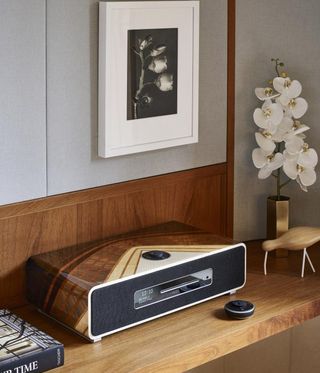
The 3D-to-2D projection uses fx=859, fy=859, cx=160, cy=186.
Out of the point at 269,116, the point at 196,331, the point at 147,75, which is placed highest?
the point at 147,75

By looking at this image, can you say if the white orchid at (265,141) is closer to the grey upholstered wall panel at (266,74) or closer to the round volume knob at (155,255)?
the grey upholstered wall panel at (266,74)

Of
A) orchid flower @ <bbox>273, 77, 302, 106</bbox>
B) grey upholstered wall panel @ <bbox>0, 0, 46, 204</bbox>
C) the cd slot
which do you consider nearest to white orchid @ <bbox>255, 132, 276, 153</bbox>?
orchid flower @ <bbox>273, 77, 302, 106</bbox>

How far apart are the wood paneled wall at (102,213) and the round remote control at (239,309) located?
0.40 m

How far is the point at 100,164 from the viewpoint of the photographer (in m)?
2.34

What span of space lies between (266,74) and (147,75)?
19.7 inches

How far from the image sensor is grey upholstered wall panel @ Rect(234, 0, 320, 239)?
262cm

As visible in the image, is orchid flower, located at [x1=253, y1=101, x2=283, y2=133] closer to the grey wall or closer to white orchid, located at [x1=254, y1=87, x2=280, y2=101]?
white orchid, located at [x1=254, y1=87, x2=280, y2=101]

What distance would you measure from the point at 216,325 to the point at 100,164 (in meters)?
0.54

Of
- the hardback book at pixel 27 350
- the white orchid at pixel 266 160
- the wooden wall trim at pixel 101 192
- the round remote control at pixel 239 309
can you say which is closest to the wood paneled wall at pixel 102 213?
the wooden wall trim at pixel 101 192

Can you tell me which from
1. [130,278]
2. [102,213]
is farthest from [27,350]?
[102,213]

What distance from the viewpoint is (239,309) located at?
2.21 meters

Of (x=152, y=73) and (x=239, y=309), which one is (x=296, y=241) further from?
(x=152, y=73)

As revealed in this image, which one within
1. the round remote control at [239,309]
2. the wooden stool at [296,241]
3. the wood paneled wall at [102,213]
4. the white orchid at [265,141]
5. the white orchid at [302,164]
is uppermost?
the white orchid at [265,141]

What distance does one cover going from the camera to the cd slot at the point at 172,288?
213cm
